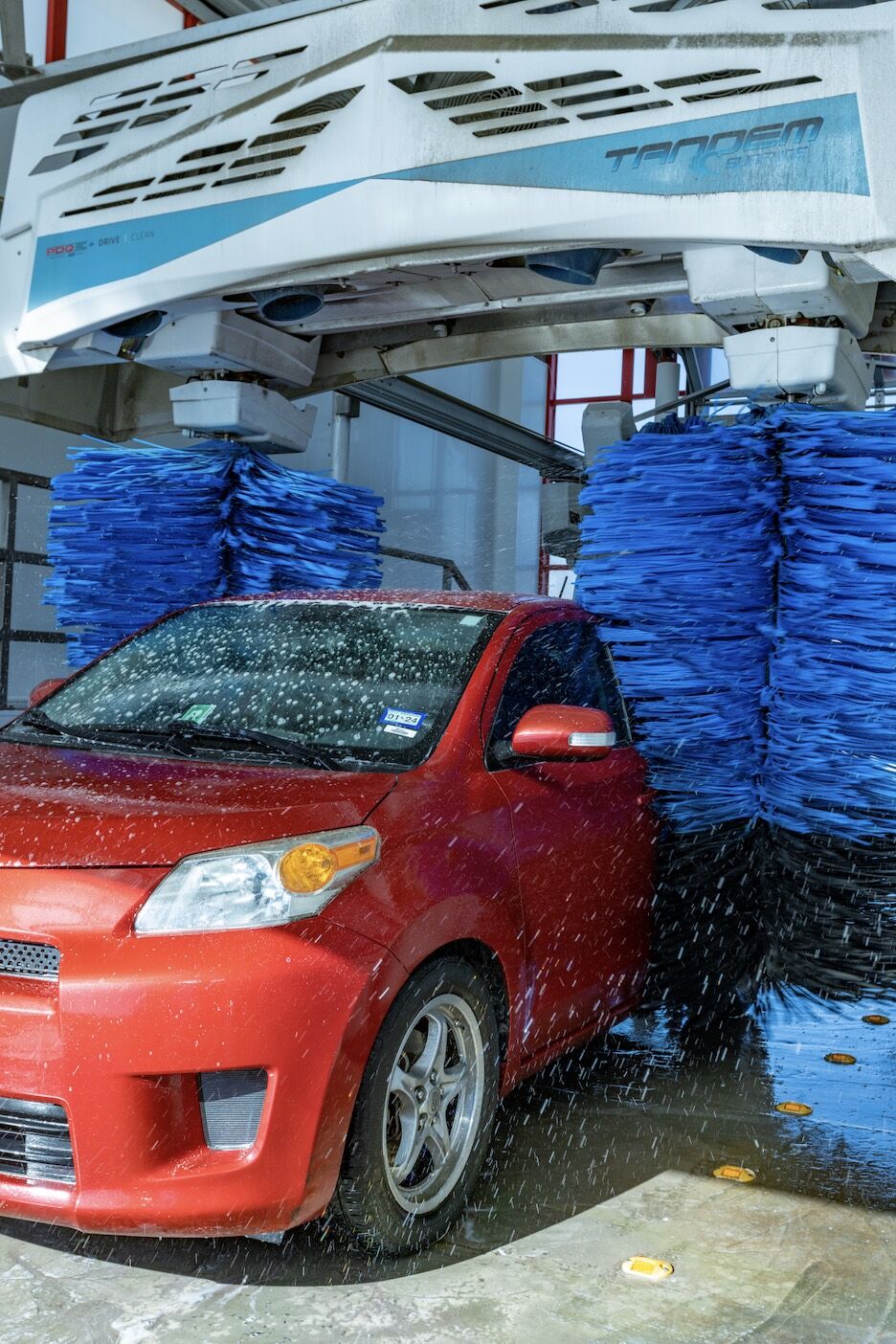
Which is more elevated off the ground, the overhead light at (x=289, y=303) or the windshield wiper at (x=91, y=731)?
the overhead light at (x=289, y=303)

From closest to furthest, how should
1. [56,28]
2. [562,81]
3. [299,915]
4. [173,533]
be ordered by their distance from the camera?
[299,915] < [562,81] < [173,533] < [56,28]

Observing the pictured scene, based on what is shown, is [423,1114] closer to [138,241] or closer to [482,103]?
[482,103]

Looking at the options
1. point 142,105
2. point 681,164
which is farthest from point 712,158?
point 142,105

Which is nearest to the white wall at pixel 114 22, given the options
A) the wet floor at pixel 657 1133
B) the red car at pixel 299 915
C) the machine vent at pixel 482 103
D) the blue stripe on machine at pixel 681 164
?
the blue stripe on machine at pixel 681 164

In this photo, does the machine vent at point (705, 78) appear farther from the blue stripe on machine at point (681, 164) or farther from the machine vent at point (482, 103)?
the machine vent at point (482, 103)

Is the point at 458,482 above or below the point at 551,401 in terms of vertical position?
below

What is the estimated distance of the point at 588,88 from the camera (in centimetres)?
353

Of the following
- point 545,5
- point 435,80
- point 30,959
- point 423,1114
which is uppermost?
point 545,5

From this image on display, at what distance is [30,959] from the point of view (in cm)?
238

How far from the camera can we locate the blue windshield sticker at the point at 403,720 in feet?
10.3

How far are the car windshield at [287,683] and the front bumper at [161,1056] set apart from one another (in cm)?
70

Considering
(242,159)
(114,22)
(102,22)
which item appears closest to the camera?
(242,159)

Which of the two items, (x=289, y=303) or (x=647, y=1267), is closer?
(x=647, y=1267)

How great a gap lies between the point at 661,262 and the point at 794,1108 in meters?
2.69
